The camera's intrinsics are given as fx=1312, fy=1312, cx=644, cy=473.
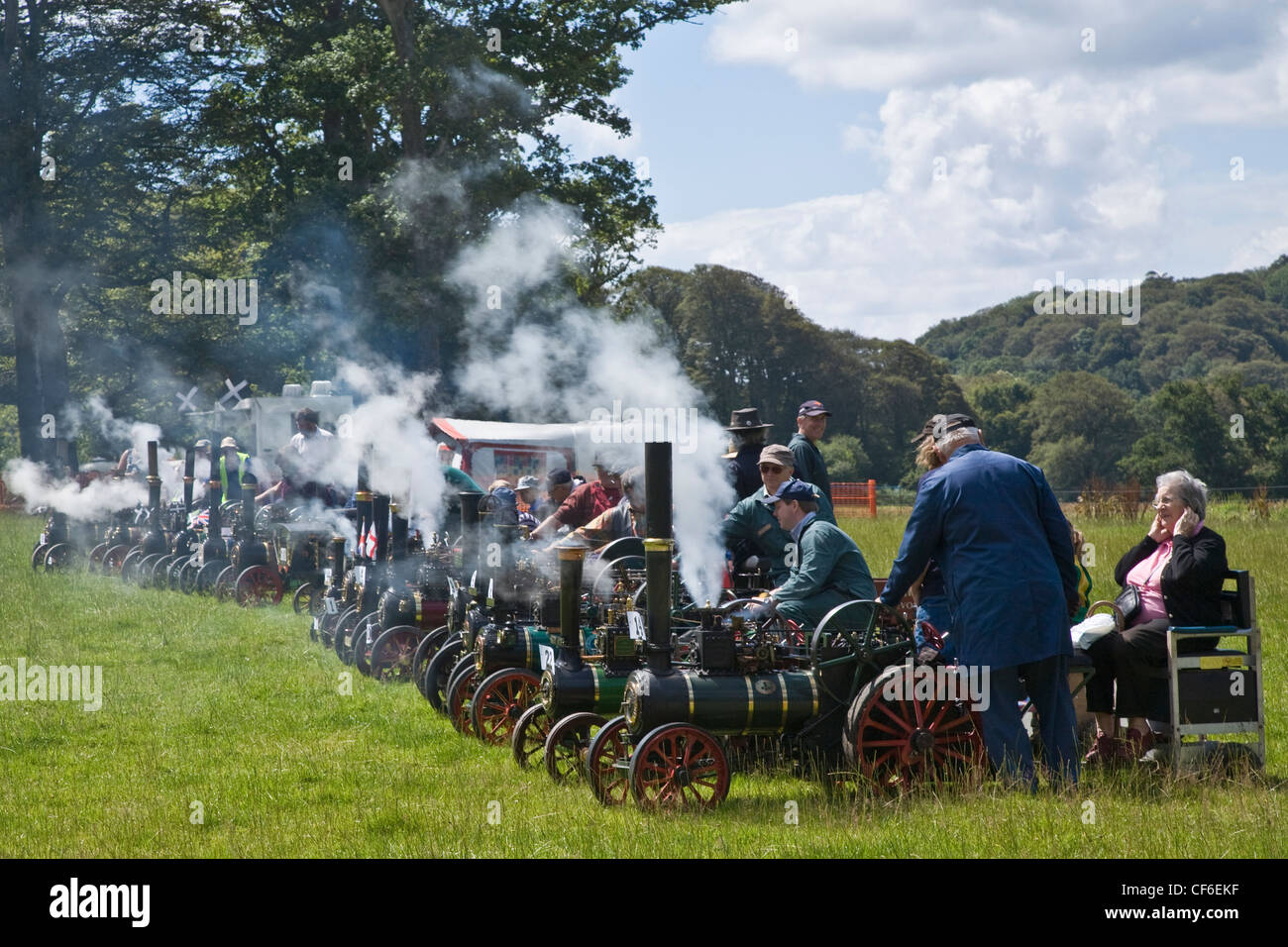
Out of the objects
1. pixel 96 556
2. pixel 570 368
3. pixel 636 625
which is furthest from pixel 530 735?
pixel 96 556

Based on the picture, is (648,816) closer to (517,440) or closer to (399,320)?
(517,440)

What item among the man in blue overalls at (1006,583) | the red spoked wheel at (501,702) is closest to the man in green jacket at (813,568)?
the man in blue overalls at (1006,583)

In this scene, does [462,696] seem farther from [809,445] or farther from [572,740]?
[809,445]

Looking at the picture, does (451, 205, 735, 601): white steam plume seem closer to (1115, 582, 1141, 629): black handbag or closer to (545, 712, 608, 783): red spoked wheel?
(545, 712, 608, 783): red spoked wheel

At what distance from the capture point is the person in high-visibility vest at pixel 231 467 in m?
16.1

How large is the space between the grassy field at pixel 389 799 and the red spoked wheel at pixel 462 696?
115mm

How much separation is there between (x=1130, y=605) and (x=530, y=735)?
10.7ft

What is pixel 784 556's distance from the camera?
7688 millimetres

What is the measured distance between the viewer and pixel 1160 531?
666 centimetres

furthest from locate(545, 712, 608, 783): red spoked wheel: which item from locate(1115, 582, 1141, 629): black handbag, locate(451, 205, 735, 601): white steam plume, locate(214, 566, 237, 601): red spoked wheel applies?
locate(214, 566, 237, 601): red spoked wheel

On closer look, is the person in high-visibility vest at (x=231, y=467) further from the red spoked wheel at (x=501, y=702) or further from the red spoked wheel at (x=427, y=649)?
the red spoked wheel at (x=501, y=702)

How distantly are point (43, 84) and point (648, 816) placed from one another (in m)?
29.6

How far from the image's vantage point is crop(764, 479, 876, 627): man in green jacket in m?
6.64

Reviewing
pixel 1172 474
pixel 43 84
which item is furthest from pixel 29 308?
pixel 1172 474
